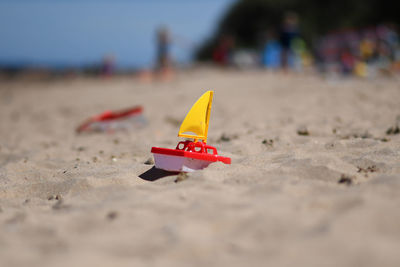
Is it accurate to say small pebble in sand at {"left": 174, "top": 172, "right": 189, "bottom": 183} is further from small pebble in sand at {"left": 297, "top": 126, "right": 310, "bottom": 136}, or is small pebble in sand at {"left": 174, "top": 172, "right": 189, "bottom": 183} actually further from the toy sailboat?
small pebble in sand at {"left": 297, "top": 126, "right": 310, "bottom": 136}

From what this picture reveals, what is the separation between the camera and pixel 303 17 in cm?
3212

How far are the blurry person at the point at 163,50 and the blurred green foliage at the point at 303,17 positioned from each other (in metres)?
18.1

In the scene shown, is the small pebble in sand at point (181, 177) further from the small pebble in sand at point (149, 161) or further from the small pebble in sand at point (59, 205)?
the small pebble in sand at point (59, 205)

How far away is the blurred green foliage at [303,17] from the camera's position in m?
28.3

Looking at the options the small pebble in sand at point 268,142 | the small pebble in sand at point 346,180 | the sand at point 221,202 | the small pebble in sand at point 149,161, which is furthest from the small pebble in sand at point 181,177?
the small pebble in sand at point 268,142

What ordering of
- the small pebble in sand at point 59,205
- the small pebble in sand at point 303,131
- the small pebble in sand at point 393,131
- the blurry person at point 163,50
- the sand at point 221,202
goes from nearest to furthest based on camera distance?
the sand at point 221,202 → the small pebble in sand at point 59,205 → the small pebble in sand at point 393,131 → the small pebble in sand at point 303,131 → the blurry person at point 163,50

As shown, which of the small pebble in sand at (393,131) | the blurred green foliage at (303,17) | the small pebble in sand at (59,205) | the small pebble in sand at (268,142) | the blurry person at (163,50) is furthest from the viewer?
the blurred green foliage at (303,17)

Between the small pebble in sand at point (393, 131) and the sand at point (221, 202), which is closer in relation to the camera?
the sand at point (221, 202)

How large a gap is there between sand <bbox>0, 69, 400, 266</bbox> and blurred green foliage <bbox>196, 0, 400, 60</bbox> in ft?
86.1

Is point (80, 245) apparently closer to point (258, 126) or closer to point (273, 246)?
point (273, 246)

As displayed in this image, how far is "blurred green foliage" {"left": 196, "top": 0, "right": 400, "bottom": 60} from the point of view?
2834 cm

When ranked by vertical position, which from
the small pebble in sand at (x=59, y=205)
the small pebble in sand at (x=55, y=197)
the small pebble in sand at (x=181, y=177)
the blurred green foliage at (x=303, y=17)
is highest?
the blurred green foliage at (x=303, y=17)

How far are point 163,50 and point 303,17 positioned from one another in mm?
21158

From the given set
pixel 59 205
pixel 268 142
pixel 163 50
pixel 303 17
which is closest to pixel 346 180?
pixel 268 142
